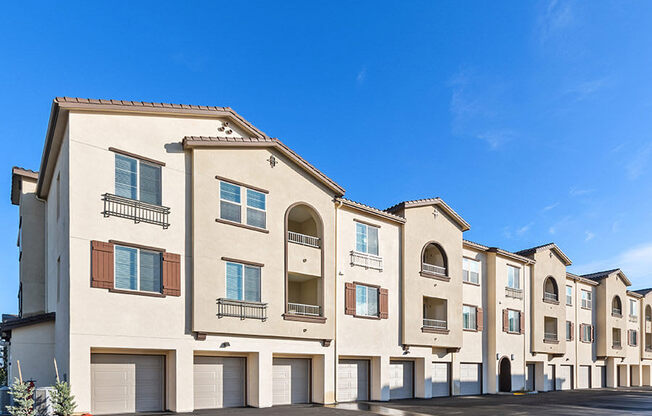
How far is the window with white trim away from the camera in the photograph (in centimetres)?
4640

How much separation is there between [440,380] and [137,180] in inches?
860

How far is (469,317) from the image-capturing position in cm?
3375

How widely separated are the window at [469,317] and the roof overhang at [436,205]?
544 cm

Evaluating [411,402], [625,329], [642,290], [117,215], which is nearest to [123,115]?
[117,215]

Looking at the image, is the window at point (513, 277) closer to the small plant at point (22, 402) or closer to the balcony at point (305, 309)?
the balcony at point (305, 309)

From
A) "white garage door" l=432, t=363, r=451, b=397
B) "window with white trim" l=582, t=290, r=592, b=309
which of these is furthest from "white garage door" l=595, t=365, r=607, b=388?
"white garage door" l=432, t=363, r=451, b=397

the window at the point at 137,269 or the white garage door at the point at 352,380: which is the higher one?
the window at the point at 137,269

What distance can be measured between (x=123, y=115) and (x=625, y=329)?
5166 centimetres

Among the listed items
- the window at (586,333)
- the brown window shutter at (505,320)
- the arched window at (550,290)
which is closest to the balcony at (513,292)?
the brown window shutter at (505,320)

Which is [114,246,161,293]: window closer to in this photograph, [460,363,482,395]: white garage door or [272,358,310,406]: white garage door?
[272,358,310,406]: white garage door

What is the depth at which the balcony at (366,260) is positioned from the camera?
26.4 meters

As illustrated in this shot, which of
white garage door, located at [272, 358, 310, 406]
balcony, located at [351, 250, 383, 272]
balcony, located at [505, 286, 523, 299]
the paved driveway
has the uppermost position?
balcony, located at [351, 250, 383, 272]

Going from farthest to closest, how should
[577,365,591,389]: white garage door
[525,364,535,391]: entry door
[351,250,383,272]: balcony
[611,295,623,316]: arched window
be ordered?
[611,295,623,316]: arched window, [577,365,591,389]: white garage door, [525,364,535,391]: entry door, [351,250,383,272]: balcony

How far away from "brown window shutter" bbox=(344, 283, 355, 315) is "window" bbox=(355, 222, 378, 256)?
215cm
